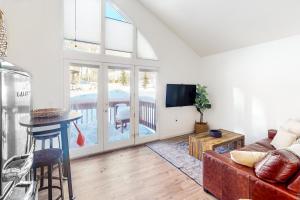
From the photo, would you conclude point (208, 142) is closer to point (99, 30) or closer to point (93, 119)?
point (93, 119)

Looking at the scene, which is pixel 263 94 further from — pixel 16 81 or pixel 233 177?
pixel 16 81

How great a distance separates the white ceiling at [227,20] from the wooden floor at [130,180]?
123 inches

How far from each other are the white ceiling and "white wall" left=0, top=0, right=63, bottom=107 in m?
2.10

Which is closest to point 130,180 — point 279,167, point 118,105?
point 118,105

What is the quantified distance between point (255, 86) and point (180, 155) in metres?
2.32

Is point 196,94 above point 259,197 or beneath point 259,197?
above

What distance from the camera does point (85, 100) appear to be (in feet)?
11.5

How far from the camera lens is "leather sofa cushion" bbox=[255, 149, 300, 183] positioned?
144cm

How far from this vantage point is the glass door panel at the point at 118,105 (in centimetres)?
377

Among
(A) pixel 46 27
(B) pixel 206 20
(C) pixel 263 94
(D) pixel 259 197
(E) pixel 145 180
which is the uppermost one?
(B) pixel 206 20

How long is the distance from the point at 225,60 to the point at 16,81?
15.0 feet

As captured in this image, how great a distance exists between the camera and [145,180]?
2.64 metres

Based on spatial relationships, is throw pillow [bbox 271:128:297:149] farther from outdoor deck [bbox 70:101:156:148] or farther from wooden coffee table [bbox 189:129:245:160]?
outdoor deck [bbox 70:101:156:148]

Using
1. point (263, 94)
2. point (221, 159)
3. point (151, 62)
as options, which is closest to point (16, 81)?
point (221, 159)
